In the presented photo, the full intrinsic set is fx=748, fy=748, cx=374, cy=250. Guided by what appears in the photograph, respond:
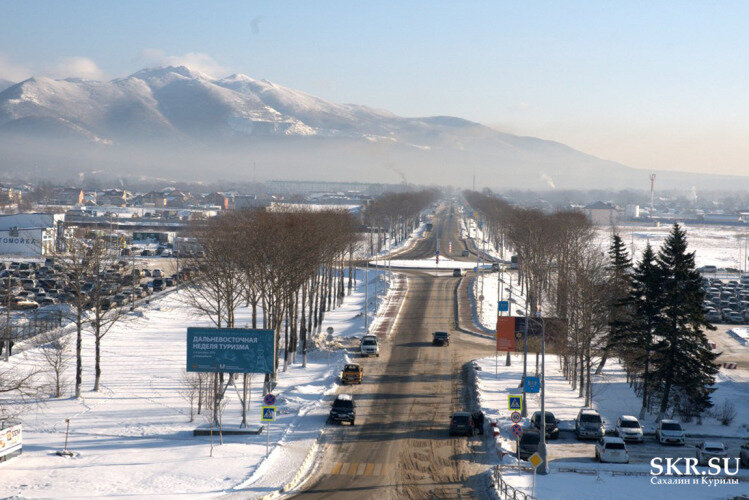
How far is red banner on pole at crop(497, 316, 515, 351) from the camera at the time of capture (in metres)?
50.7

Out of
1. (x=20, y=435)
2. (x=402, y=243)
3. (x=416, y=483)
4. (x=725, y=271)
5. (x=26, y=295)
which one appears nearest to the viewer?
(x=416, y=483)

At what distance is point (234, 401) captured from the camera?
135ft

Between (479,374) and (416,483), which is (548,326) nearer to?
(479,374)

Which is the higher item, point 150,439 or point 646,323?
point 646,323

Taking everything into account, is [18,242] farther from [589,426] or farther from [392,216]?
[589,426]

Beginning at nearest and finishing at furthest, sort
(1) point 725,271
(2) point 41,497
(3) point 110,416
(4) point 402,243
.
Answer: (2) point 41,497 < (3) point 110,416 < (1) point 725,271 < (4) point 402,243

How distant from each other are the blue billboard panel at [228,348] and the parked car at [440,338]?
30.1m

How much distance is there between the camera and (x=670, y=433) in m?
35.0

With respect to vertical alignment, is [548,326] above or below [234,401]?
above

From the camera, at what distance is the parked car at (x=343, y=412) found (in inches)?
1437

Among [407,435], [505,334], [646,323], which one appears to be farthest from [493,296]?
[407,435]

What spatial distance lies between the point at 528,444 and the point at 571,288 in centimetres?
1848

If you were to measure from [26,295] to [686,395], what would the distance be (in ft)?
228

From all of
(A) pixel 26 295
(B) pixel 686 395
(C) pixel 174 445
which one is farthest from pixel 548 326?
(A) pixel 26 295
